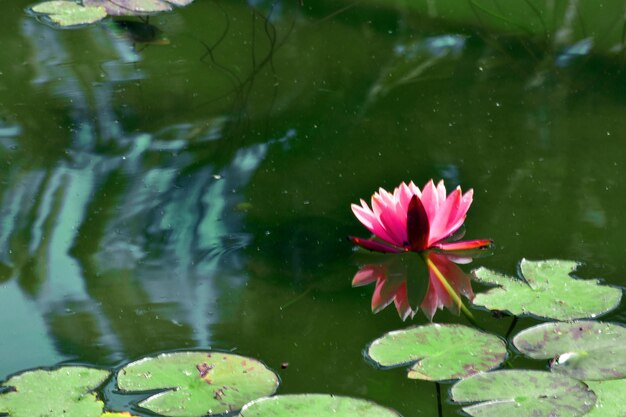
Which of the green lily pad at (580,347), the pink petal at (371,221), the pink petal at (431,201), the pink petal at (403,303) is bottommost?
the pink petal at (403,303)

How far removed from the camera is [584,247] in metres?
1.67

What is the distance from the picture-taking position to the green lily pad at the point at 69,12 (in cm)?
277

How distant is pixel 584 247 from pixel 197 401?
733mm

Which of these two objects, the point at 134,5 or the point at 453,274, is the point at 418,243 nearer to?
the point at 453,274

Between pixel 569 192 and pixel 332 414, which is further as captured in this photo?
pixel 569 192

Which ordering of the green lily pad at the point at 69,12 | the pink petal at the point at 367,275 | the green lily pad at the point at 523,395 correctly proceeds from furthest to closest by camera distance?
the green lily pad at the point at 69,12, the pink petal at the point at 367,275, the green lily pad at the point at 523,395

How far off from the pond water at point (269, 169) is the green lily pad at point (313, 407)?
5cm

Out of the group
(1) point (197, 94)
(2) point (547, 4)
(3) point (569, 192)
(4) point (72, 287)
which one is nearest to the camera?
(4) point (72, 287)

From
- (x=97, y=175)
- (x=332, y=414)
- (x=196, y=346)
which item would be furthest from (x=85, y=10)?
(x=332, y=414)

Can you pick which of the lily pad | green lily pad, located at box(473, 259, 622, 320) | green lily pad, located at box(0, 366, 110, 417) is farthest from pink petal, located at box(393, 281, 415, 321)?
the lily pad

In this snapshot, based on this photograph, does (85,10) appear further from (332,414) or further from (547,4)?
(332,414)

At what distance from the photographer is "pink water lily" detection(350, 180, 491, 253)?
1605 millimetres

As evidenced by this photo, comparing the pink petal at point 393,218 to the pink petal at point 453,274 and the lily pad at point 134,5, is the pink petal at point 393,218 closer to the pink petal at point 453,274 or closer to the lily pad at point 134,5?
the pink petal at point 453,274

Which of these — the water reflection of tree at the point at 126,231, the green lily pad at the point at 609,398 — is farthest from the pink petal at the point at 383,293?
the green lily pad at the point at 609,398
